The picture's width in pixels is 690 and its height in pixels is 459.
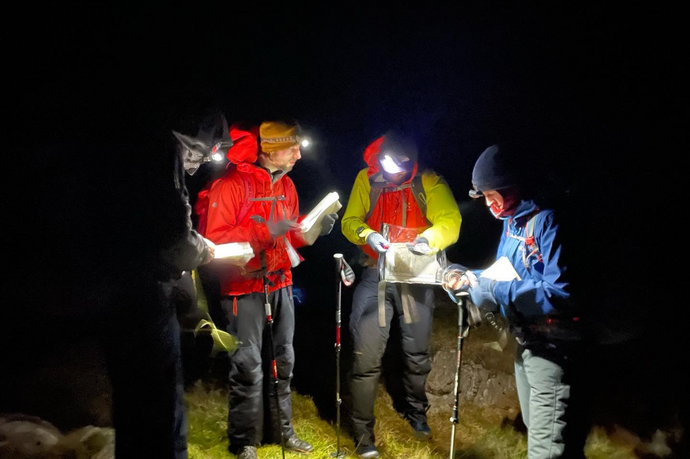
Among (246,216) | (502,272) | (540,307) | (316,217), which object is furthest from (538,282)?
(246,216)

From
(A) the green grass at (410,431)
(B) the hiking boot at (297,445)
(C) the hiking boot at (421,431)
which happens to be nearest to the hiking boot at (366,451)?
(A) the green grass at (410,431)

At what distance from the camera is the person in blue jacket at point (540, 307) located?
2.74 metres

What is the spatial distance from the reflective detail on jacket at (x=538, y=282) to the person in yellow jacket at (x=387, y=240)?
1.31m

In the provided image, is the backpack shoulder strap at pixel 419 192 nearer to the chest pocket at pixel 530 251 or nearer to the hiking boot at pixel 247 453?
the chest pocket at pixel 530 251

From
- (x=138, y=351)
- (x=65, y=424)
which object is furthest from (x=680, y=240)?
(x=65, y=424)

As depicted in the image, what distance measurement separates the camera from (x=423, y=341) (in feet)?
15.4

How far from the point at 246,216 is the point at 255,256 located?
1.40ft

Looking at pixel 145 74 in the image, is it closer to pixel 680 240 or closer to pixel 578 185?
pixel 578 185

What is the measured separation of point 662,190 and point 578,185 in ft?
14.9

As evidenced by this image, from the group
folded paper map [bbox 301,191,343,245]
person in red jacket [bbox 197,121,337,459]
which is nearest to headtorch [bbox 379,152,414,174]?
folded paper map [bbox 301,191,343,245]

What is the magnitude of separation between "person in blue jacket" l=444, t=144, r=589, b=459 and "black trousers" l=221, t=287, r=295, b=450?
219cm

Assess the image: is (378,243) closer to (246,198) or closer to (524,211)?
(246,198)

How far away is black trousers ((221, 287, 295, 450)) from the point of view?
4.06 m

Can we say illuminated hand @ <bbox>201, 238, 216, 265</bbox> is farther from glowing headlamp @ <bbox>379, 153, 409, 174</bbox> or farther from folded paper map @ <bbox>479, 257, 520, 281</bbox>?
folded paper map @ <bbox>479, 257, 520, 281</bbox>
